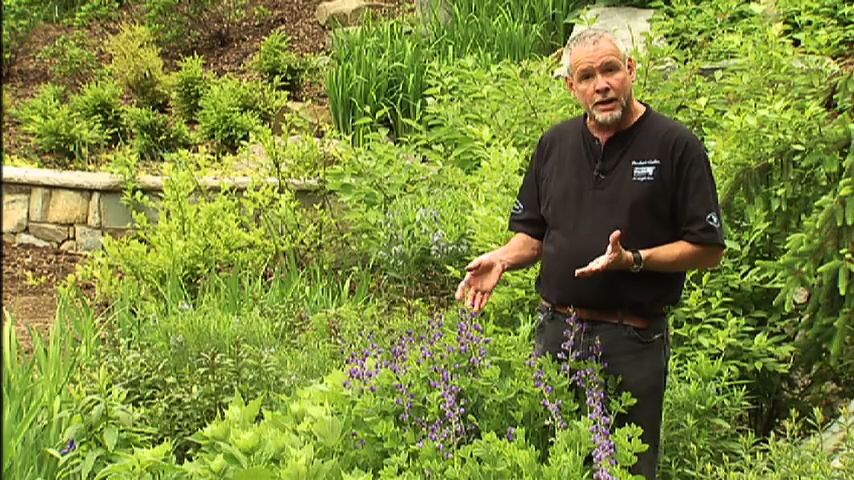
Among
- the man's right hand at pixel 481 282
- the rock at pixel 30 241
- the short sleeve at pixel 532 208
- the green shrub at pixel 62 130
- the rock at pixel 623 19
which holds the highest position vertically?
the short sleeve at pixel 532 208

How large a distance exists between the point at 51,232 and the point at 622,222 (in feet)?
18.9

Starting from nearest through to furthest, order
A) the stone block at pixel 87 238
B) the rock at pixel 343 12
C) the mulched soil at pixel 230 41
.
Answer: the stone block at pixel 87 238
the mulched soil at pixel 230 41
the rock at pixel 343 12

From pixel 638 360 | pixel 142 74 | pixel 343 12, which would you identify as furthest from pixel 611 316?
pixel 343 12

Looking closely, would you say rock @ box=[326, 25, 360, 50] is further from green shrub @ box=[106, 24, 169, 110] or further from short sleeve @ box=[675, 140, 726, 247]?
short sleeve @ box=[675, 140, 726, 247]

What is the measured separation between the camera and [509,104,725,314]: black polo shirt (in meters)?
2.64

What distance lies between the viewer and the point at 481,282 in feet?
9.75

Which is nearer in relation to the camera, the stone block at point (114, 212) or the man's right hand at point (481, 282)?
the man's right hand at point (481, 282)

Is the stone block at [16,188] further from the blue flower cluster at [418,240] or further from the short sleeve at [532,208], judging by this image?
the short sleeve at [532,208]

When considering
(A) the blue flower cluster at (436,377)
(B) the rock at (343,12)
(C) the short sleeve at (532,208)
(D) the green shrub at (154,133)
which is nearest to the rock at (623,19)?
(B) the rock at (343,12)

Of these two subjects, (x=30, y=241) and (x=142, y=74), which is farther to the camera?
(x=142, y=74)

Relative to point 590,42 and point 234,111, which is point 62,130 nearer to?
point 234,111

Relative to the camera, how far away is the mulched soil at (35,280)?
20.4 ft

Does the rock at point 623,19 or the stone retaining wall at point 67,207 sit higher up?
the rock at point 623,19

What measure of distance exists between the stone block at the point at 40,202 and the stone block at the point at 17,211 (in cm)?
4
